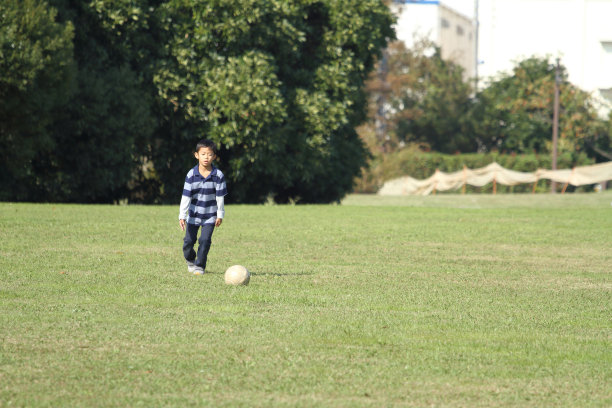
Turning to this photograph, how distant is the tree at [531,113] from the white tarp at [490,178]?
12.0m

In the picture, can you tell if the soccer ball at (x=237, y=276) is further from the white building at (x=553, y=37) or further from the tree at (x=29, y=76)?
the white building at (x=553, y=37)

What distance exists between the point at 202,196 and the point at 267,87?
18661mm

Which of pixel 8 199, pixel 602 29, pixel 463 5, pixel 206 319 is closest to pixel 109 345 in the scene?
pixel 206 319

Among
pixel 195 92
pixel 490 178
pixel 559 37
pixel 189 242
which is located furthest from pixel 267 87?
pixel 559 37

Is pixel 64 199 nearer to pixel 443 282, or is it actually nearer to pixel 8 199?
pixel 8 199

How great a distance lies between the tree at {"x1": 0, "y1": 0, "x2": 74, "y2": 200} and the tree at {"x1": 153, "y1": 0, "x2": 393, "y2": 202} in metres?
4.94

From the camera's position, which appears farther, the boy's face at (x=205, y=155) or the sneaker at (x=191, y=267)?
the sneaker at (x=191, y=267)

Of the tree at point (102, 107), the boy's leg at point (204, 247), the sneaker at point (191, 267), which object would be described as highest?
the tree at point (102, 107)

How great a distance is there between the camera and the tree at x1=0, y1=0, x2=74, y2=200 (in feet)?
82.5

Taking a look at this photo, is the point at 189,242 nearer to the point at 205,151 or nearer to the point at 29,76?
the point at 205,151

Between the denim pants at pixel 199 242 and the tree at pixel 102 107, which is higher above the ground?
the tree at pixel 102 107

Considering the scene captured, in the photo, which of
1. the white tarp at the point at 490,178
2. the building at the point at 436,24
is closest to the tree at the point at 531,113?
the white tarp at the point at 490,178

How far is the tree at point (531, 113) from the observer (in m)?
66.8

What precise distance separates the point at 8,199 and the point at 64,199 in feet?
5.95
